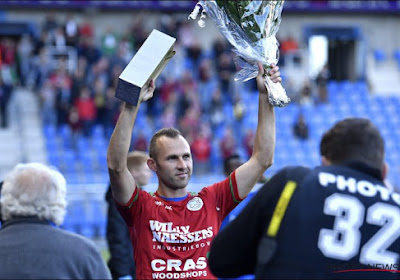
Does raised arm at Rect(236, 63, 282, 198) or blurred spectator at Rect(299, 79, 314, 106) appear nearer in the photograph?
raised arm at Rect(236, 63, 282, 198)

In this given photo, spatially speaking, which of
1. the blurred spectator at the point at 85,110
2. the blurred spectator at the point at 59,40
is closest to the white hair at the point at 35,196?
the blurred spectator at the point at 85,110

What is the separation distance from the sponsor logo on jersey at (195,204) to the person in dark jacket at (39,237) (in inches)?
46.6

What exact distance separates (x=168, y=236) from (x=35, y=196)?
48.5 inches

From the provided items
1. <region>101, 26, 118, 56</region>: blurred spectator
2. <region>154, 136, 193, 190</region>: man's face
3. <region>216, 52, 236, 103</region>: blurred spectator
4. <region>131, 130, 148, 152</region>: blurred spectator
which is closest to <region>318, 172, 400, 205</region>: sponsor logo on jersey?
<region>154, 136, 193, 190</region>: man's face

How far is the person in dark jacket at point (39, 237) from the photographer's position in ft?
12.6

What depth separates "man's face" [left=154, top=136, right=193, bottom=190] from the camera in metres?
5.15

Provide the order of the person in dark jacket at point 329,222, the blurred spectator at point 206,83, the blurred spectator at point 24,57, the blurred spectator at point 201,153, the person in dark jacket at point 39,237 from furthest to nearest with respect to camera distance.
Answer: the blurred spectator at point 206,83 < the blurred spectator at point 24,57 < the blurred spectator at point 201,153 < the person in dark jacket at point 39,237 < the person in dark jacket at point 329,222

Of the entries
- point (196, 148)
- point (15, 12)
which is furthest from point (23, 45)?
point (196, 148)

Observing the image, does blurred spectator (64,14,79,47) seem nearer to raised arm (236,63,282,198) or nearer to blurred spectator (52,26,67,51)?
blurred spectator (52,26,67,51)

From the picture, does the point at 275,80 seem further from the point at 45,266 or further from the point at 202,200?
the point at 45,266

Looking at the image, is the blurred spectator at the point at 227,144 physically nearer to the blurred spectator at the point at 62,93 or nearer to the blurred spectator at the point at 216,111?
the blurred spectator at the point at 216,111

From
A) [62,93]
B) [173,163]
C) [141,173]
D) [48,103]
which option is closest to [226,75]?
[62,93]

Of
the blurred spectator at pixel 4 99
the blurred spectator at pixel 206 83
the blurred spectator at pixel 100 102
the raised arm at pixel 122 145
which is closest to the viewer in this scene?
the raised arm at pixel 122 145

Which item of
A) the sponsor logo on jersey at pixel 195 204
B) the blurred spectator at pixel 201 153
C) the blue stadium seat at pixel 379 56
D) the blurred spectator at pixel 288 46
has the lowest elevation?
the blurred spectator at pixel 201 153
